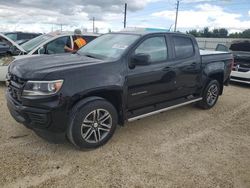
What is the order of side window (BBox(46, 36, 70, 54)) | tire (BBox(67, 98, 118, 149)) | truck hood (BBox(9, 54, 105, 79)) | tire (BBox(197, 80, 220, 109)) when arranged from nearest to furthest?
truck hood (BBox(9, 54, 105, 79))
tire (BBox(67, 98, 118, 149))
tire (BBox(197, 80, 220, 109))
side window (BBox(46, 36, 70, 54))

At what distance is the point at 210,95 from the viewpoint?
6.48m

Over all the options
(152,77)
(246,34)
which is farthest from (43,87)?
(246,34)

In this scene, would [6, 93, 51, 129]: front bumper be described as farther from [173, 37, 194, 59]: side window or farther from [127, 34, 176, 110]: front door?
[173, 37, 194, 59]: side window

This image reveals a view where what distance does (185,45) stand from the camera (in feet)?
18.3

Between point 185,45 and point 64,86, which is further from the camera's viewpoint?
point 185,45

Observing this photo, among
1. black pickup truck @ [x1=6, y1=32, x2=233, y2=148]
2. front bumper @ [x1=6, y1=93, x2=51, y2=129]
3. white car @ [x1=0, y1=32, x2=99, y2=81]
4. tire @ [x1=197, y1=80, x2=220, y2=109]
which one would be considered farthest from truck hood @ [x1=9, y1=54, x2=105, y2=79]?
white car @ [x1=0, y1=32, x2=99, y2=81]

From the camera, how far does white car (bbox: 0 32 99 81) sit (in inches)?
308

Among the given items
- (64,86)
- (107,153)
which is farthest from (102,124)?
(64,86)

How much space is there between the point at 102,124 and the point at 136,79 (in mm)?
927

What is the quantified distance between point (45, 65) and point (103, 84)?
34.8 inches

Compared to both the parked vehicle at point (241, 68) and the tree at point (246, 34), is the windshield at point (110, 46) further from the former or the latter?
the tree at point (246, 34)

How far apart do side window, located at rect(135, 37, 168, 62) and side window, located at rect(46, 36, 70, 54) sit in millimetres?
4466

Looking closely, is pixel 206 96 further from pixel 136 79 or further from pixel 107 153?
pixel 107 153

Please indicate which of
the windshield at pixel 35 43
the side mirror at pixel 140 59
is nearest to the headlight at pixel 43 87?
the side mirror at pixel 140 59
